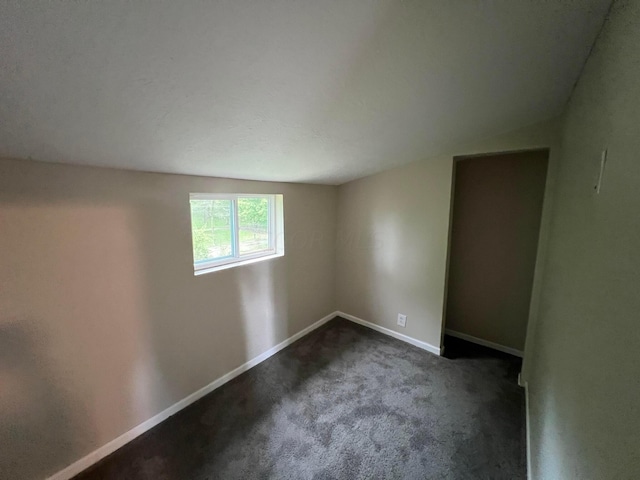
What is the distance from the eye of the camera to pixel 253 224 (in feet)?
8.13

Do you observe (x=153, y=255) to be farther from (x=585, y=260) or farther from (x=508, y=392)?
(x=508, y=392)

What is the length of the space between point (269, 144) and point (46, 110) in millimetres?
872

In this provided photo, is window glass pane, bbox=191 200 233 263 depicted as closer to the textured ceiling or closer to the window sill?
the window sill

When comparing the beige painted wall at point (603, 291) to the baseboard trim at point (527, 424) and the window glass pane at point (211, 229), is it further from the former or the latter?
the window glass pane at point (211, 229)

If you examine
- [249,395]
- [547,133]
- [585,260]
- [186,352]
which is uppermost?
[547,133]

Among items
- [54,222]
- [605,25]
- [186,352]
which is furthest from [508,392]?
[54,222]

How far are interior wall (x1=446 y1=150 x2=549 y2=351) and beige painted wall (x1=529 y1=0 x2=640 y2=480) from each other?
4.40 ft

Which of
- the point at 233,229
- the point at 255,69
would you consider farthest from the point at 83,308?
the point at 255,69

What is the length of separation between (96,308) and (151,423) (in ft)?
2.86

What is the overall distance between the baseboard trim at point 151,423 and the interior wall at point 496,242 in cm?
198

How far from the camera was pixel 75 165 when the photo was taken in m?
1.36

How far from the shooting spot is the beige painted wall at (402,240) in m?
2.39

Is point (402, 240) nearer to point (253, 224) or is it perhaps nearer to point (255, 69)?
point (253, 224)

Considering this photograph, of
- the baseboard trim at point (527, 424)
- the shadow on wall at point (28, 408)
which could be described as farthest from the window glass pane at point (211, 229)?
the baseboard trim at point (527, 424)
